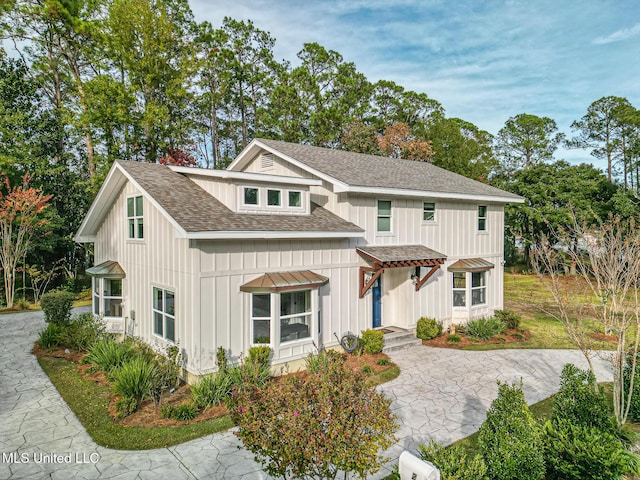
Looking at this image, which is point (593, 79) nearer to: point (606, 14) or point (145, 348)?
point (606, 14)

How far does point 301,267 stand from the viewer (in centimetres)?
1150

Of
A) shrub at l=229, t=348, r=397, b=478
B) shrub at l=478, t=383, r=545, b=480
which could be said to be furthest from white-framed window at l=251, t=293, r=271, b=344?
shrub at l=478, t=383, r=545, b=480

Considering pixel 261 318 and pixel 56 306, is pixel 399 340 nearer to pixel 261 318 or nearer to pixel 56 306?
pixel 261 318

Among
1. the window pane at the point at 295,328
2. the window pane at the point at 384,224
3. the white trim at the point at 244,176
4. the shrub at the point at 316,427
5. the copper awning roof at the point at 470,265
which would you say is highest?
the white trim at the point at 244,176

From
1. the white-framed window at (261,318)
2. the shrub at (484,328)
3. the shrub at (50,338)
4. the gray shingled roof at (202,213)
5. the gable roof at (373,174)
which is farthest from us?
the shrub at (484,328)

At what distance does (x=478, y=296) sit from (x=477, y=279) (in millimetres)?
768

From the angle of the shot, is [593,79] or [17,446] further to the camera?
[593,79]

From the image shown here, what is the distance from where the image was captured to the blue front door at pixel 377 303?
14.7 metres

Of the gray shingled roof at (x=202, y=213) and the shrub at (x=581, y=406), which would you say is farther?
the gray shingled roof at (x=202, y=213)

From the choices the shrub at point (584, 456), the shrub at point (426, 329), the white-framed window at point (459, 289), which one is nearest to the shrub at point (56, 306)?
the shrub at point (426, 329)

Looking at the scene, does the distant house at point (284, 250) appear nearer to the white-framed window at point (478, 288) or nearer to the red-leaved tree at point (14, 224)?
the white-framed window at point (478, 288)

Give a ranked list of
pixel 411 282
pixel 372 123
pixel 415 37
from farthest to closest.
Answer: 1. pixel 372 123
2. pixel 415 37
3. pixel 411 282

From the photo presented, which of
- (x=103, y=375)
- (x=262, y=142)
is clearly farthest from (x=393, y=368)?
(x=262, y=142)

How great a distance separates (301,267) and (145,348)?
5.48 m
